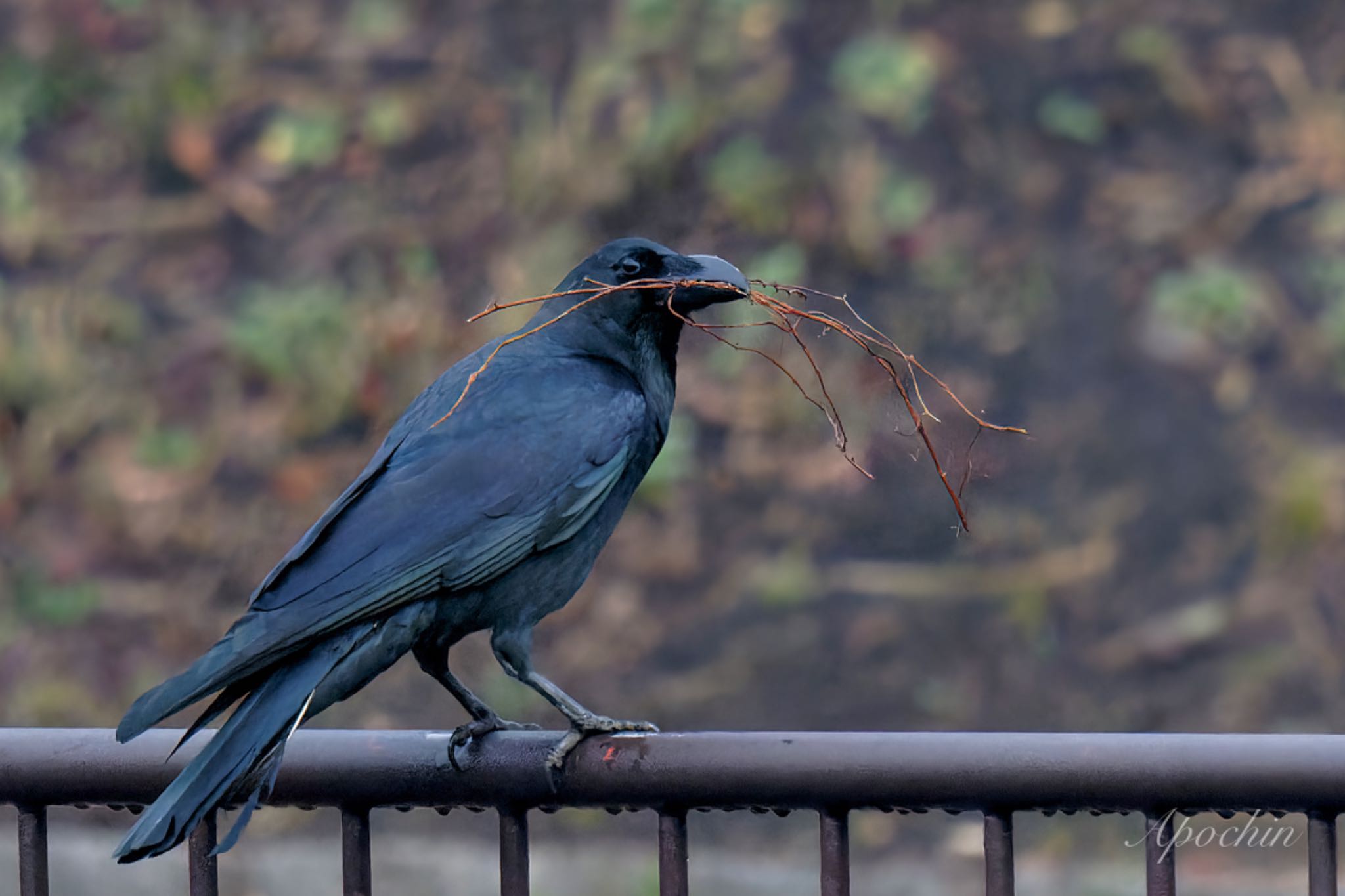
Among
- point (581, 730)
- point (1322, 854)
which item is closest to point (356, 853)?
point (581, 730)

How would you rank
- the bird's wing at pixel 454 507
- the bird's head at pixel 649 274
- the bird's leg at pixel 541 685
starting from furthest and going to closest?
the bird's head at pixel 649 274
the bird's leg at pixel 541 685
the bird's wing at pixel 454 507

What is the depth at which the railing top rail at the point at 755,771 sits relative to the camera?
1.45 m

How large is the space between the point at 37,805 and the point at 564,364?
92 centimetres

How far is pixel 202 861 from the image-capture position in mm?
1611

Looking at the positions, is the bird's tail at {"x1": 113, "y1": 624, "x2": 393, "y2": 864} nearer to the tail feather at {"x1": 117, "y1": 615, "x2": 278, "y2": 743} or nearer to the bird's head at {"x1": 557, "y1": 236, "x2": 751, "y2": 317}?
the tail feather at {"x1": 117, "y1": 615, "x2": 278, "y2": 743}

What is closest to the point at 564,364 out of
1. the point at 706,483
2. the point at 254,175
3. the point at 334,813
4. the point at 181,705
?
the point at 181,705

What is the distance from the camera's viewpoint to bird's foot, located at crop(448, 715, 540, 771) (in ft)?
5.14

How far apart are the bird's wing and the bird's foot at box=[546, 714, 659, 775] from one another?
23cm

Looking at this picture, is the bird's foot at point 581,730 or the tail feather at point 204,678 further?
the bird's foot at point 581,730

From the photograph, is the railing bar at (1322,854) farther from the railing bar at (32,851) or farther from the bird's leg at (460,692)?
the railing bar at (32,851)

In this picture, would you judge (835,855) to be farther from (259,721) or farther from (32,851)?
(32,851)

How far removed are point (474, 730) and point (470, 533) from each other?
0.26 metres

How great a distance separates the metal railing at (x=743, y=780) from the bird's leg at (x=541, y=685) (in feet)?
0.56
